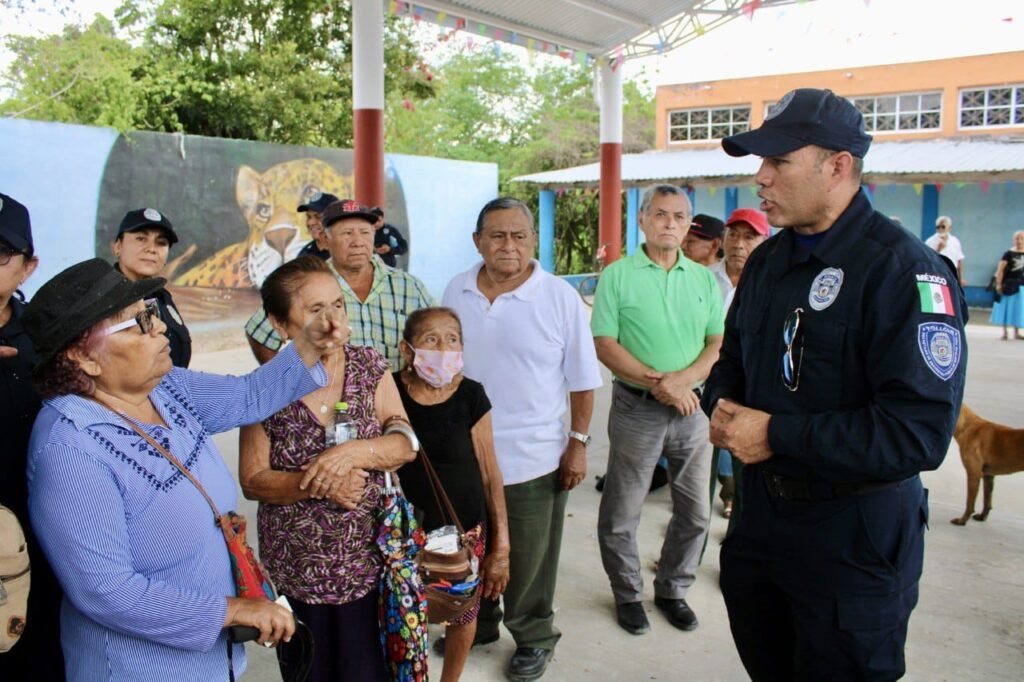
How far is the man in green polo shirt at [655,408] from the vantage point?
3.38 m

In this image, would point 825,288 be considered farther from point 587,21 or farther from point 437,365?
point 587,21

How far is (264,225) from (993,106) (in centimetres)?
1677

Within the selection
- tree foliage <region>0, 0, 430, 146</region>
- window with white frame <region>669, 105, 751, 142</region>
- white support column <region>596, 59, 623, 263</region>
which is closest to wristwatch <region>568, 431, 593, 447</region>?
white support column <region>596, 59, 623, 263</region>

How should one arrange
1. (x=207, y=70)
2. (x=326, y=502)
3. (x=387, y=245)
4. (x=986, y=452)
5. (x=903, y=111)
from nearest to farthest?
(x=326, y=502)
(x=986, y=452)
(x=387, y=245)
(x=207, y=70)
(x=903, y=111)

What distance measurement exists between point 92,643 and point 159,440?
0.43 m

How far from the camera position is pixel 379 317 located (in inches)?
121

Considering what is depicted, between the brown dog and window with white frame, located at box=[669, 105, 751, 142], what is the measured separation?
713 inches

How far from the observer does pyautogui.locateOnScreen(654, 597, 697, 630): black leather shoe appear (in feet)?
11.0

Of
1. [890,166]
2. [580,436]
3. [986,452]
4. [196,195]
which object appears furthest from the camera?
[890,166]

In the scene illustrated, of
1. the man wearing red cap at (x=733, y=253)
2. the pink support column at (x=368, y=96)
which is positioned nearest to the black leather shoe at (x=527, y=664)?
the man wearing red cap at (x=733, y=253)

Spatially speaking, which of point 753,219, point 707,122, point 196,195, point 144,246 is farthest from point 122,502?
point 707,122

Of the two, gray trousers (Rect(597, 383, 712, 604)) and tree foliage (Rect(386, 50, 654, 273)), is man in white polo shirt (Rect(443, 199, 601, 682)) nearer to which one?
gray trousers (Rect(597, 383, 712, 604))

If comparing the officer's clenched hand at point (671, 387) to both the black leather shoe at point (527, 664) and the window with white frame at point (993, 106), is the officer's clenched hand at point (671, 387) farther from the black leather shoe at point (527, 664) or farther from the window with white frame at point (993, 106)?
the window with white frame at point (993, 106)

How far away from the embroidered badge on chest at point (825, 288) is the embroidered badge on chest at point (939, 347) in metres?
0.21
